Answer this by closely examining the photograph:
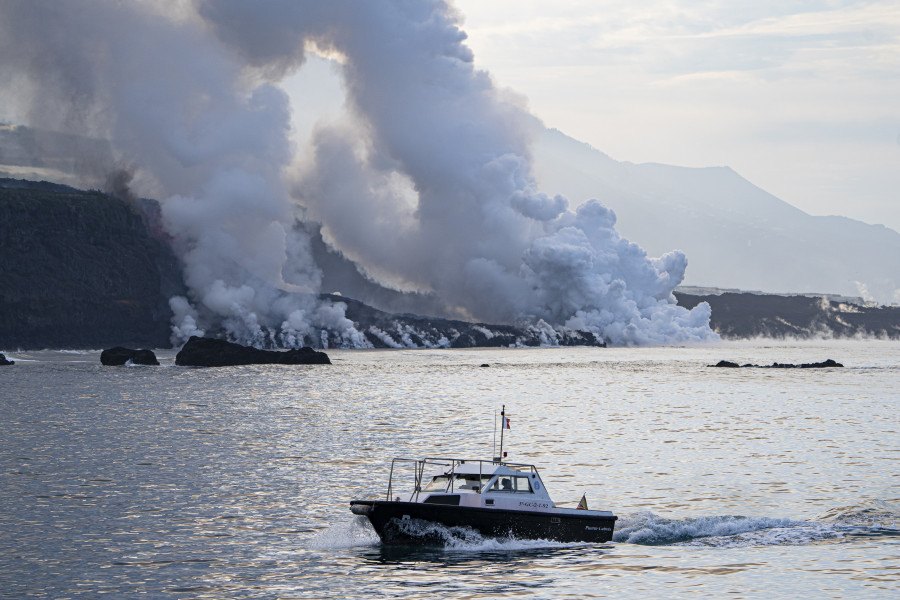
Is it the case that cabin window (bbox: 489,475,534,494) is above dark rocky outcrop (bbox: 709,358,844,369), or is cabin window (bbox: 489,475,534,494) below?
below

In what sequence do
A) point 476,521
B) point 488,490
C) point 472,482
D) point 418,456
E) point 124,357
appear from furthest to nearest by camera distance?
point 124,357 < point 418,456 < point 472,482 < point 488,490 < point 476,521

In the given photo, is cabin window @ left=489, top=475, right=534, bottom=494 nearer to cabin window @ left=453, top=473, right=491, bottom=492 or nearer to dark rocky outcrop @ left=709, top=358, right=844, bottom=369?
cabin window @ left=453, top=473, right=491, bottom=492

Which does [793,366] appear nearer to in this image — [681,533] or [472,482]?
[681,533]

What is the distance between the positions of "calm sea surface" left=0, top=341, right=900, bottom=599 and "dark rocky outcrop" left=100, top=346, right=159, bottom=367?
Answer: 76144mm

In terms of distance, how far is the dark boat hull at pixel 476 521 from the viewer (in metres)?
39.5

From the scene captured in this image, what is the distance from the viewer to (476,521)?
130 feet

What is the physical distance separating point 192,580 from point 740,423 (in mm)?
66242

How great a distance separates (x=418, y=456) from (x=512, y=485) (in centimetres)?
2562

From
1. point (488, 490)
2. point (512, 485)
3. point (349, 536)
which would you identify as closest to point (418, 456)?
point (349, 536)

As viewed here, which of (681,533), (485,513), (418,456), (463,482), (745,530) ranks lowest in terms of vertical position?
(681,533)

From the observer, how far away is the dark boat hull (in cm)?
3947

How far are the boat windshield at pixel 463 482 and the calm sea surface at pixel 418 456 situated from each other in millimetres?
2343

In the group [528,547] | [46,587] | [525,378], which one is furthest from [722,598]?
[525,378]

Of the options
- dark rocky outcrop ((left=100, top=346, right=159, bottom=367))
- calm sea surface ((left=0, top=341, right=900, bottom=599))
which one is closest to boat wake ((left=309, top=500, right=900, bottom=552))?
calm sea surface ((left=0, top=341, right=900, bottom=599))
